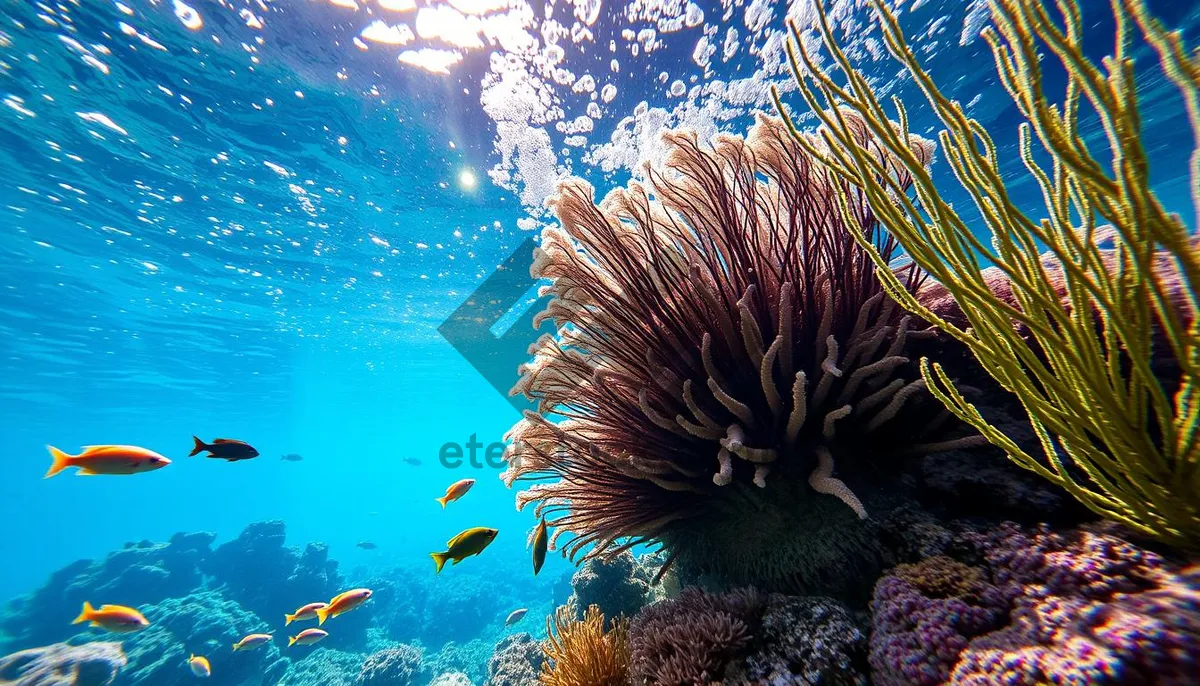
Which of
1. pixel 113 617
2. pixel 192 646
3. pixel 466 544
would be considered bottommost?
pixel 192 646

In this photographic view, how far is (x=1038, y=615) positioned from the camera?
1.31 meters

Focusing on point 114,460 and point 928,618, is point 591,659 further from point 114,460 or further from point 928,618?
point 114,460

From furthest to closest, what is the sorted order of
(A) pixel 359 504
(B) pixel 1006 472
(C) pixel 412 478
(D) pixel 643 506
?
(C) pixel 412 478, (A) pixel 359 504, (D) pixel 643 506, (B) pixel 1006 472

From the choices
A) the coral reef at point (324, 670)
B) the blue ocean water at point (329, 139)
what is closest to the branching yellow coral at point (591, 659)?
the blue ocean water at point (329, 139)

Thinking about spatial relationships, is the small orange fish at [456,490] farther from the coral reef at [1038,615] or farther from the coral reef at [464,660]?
the coral reef at [464,660]

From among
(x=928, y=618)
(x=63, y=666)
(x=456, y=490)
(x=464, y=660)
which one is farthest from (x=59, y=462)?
(x=464, y=660)

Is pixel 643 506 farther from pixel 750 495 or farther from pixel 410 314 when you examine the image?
pixel 410 314

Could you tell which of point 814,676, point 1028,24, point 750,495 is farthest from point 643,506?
point 1028,24

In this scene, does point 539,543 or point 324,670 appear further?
point 324,670

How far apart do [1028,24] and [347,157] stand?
12349mm

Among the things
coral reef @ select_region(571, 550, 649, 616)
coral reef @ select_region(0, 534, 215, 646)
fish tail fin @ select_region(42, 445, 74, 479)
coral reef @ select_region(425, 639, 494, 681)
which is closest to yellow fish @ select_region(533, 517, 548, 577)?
coral reef @ select_region(571, 550, 649, 616)

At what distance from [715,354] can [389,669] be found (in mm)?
15203

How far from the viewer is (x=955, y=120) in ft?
4.30

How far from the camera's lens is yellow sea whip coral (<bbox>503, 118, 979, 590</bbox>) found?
216cm
